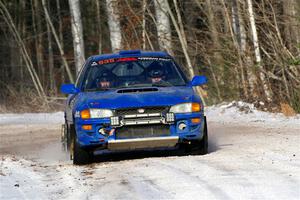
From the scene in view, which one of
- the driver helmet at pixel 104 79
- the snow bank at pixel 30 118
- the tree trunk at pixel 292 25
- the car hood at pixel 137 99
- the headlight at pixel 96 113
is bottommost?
the snow bank at pixel 30 118

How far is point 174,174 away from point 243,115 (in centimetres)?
1149

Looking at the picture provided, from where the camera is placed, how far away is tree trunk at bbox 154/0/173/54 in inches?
1051

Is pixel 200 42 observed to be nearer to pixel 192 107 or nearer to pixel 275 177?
pixel 192 107

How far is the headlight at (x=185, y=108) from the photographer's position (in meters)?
11.3

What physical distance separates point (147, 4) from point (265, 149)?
18432 millimetres

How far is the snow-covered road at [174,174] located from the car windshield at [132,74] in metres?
1.12

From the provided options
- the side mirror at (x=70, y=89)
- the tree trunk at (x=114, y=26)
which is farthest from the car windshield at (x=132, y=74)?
the tree trunk at (x=114, y=26)

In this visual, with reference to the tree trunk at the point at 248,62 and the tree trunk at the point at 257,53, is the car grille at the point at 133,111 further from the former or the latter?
the tree trunk at the point at 248,62

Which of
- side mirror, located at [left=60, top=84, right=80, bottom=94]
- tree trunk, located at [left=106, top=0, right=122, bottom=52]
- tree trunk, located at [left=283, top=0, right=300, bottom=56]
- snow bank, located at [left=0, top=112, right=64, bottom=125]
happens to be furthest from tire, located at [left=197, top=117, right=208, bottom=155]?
tree trunk, located at [left=106, top=0, right=122, bottom=52]

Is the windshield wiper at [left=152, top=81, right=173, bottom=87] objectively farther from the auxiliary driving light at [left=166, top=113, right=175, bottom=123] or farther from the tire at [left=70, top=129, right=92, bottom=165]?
the tire at [left=70, top=129, right=92, bottom=165]

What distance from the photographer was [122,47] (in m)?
29.6

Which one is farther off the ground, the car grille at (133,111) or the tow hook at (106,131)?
the car grille at (133,111)

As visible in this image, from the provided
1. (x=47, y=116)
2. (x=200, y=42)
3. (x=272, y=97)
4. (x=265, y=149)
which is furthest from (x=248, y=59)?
(x=265, y=149)

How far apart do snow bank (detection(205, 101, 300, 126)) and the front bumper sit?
6.15 m
